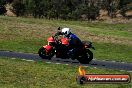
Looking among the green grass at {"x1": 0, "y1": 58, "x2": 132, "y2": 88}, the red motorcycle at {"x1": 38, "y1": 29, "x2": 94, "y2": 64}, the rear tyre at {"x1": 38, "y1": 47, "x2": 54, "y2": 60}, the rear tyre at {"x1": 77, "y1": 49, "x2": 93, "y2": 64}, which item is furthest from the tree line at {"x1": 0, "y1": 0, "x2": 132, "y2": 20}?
the green grass at {"x1": 0, "y1": 58, "x2": 132, "y2": 88}

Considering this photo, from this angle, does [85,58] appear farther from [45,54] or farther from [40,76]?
[40,76]

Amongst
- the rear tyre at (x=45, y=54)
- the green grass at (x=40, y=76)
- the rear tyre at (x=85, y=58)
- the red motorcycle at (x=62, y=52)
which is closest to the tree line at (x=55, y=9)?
the rear tyre at (x=45, y=54)

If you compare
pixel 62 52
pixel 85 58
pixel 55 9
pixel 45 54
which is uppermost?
pixel 62 52

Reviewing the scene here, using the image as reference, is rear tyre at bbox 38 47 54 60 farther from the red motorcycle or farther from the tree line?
the tree line

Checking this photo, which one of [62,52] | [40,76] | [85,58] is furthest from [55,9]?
[40,76]

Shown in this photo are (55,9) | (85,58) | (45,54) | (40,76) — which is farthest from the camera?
(55,9)

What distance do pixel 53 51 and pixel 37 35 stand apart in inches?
730

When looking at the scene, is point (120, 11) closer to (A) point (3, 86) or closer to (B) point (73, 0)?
(B) point (73, 0)

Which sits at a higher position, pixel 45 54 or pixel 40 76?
pixel 40 76

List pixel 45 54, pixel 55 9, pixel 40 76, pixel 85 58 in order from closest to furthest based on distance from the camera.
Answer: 1. pixel 40 76
2. pixel 85 58
3. pixel 45 54
4. pixel 55 9

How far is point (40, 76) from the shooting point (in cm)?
1711

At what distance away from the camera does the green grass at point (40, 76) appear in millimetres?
15430

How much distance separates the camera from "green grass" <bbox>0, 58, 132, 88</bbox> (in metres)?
15.4

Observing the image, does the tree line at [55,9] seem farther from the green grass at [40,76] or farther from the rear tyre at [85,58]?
the green grass at [40,76]
